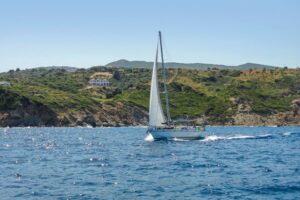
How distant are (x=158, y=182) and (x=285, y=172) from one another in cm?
1323

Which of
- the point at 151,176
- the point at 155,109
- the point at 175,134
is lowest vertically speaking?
the point at 151,176

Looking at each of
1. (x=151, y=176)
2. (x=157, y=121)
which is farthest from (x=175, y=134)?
(x=151, y=176)

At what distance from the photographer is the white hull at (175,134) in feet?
327

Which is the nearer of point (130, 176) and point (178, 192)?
point (178, 192)

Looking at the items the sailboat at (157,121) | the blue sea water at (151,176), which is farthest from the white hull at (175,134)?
the blue sea water at (151,176)

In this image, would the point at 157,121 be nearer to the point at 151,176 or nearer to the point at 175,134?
the point at 175,134

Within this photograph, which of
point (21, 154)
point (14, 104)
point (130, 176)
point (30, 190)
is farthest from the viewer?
point (14, 104)

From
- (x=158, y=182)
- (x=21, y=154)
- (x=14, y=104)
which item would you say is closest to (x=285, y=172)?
(x=158, y=182)

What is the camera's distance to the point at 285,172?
52156 millimetres

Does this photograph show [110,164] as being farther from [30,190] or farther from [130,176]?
[30,190]

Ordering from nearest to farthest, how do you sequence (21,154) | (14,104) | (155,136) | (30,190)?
(30,190) < (21,154) < (155,136) < (14,104)

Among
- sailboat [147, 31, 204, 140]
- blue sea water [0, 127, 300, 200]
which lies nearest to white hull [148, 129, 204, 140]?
sailboat [147, 31, 204, 140]

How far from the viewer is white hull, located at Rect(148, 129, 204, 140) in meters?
99.7

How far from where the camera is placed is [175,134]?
102625mm
